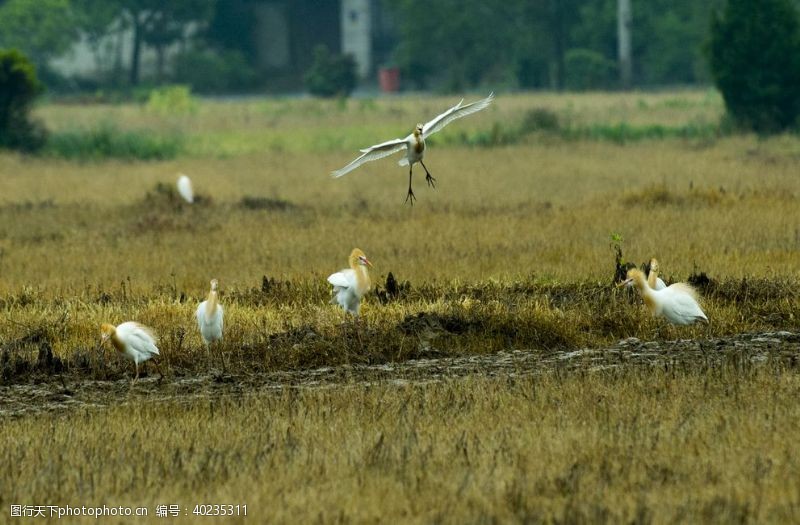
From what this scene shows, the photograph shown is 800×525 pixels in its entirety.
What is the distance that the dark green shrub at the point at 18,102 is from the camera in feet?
94.6

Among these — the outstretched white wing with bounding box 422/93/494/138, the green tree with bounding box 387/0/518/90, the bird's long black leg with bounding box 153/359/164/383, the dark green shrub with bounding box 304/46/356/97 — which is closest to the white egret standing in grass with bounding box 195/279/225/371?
the bird's long black leg with bounding box 153/359/164/383

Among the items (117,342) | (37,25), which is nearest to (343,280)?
(117,342)

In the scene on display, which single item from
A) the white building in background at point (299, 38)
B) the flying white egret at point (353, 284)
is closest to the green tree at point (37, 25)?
the white building in background at point (299, 38)

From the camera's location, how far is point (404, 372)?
9609 mm

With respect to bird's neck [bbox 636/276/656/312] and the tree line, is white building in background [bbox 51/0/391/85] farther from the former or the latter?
bird's neck [bbox 636/276/656/312]

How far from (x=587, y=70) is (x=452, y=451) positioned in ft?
168

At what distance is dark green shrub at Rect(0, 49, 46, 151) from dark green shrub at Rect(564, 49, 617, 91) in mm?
29324

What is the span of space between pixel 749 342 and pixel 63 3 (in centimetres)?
5408

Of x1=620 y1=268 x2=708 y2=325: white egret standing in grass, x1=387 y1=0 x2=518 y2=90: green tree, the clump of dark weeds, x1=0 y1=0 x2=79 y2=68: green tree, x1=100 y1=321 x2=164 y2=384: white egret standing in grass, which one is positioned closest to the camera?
x1=100 y1=321 x2=164 y2=384: white egret standing in grass

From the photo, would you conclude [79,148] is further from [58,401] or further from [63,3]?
[63,3]

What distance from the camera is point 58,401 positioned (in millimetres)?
8969

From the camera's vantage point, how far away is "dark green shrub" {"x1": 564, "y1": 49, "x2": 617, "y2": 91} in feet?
186

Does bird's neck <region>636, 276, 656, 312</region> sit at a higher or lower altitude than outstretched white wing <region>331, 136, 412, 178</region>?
lower

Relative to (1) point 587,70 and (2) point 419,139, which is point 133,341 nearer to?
(2) point 419,139
